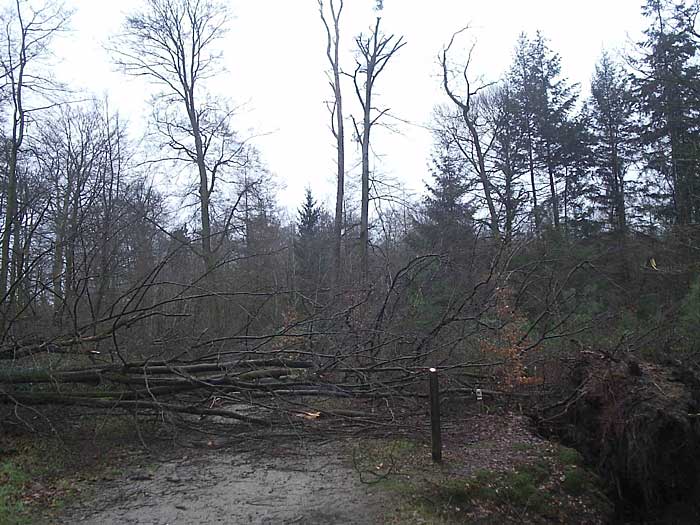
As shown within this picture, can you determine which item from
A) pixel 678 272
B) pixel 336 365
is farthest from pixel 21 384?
pixel 678 272

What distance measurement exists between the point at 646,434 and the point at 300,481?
417 cm

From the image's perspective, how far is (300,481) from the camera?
20.1ft

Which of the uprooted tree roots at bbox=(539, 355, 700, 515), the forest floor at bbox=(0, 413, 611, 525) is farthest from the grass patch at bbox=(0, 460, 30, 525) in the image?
the uprooted tree roots at bbox=(539, 355, 700, 515)

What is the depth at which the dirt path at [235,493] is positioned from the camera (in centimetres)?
520

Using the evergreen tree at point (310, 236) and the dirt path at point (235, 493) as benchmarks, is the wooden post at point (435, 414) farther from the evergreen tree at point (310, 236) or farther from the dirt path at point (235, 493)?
the evergreen tree at point (310, 236)

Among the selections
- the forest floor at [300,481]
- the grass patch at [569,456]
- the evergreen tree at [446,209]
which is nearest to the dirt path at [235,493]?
the forest floor at [300,481]

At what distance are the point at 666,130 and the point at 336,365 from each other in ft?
50.5

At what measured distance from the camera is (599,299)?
15148mm

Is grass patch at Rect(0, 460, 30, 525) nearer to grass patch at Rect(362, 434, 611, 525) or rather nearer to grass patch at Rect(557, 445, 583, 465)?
grass patch at Rect(362, 434, 611, 525)

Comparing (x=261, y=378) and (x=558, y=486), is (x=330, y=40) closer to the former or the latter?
(x=261, y=378)

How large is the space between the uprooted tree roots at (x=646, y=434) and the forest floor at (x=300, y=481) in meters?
0.57

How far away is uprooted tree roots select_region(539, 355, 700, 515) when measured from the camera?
7230 millimetres

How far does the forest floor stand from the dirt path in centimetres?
1

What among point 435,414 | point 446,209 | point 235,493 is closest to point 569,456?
point 435,414
